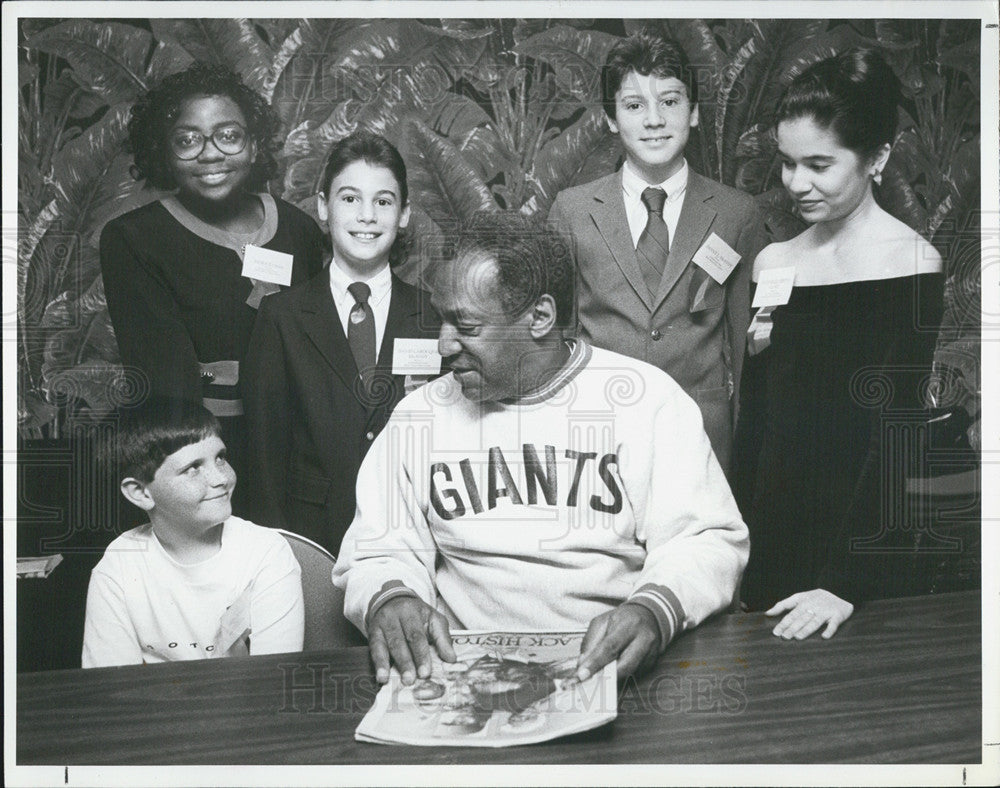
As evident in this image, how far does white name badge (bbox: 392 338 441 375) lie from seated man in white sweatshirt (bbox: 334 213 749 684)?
0.11 feet

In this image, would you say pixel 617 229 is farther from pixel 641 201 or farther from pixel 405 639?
pixel 405 639

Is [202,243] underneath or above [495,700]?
above

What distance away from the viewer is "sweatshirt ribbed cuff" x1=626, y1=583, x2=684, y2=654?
2.81m

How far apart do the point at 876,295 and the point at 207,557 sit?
2.24 meters

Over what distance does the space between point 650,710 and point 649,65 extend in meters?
1.99

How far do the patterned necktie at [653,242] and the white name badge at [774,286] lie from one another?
31cm

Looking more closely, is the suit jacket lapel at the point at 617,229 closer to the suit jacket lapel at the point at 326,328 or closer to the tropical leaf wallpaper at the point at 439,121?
the tropical leaf wallpaper at the point at 439,121

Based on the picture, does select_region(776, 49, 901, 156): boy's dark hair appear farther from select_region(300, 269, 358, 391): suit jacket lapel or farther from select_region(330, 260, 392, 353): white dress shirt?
select_region(300, 269, 358, 391): suit jacket lapel

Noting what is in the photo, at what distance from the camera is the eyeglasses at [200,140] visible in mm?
3059

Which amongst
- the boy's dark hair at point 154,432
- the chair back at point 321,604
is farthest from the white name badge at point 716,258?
the boy's dark hair at point 154,432

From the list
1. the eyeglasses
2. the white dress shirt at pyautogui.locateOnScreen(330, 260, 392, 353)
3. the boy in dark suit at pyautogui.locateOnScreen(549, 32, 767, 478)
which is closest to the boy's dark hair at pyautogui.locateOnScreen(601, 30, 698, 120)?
the boy in dark suit at pyautogui.locateOnScreen(549, 32, 767, 478)

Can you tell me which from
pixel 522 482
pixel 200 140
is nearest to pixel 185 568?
pixel 522 482

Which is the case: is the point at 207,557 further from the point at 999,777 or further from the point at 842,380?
the point at 999,777

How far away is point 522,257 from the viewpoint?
3.00 metres
